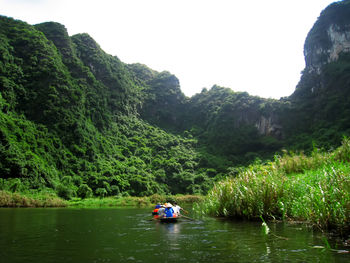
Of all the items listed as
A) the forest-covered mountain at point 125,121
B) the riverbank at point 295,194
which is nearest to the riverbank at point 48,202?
the forest-covered mountain at point 125,121

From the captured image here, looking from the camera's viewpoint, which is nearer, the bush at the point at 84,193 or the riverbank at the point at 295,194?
the riverbank at the point at 295,194

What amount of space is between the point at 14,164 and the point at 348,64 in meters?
102

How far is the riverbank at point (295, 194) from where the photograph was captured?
7.25m

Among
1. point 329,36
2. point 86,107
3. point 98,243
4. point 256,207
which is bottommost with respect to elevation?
point 98,243

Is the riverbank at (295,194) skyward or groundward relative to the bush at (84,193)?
skyward

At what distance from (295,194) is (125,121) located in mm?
103214

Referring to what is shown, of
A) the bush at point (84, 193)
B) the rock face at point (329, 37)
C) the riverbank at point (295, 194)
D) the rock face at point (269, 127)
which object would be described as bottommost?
the bush at point (84, 193)

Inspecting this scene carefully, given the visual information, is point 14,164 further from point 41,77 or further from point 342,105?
point 342,105

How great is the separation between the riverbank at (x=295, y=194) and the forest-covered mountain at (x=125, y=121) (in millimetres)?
43331

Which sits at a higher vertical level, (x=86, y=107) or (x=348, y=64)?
(x=348, y=64)

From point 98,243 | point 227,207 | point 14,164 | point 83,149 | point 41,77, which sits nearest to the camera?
point 98,243

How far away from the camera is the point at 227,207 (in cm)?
1320

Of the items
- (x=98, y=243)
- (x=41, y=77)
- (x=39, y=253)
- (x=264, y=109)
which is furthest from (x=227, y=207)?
(x=264, y=109)

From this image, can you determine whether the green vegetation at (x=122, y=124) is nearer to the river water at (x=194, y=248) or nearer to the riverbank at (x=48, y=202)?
the riverbank at (x=48, y=202)
